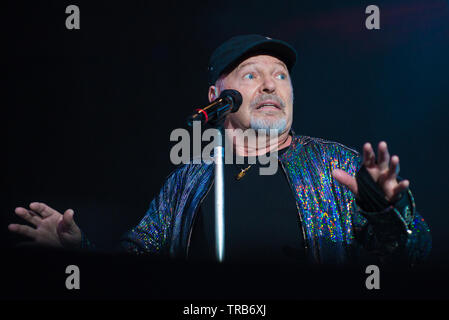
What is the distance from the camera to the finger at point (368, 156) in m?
1.28

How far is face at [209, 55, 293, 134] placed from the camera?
218cm

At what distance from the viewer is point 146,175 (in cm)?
297

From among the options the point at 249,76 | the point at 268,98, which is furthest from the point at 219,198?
the point at 249,76

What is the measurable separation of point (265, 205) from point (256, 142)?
37 centimetres

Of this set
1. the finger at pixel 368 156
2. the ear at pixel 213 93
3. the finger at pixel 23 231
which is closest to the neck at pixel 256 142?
the ear at pixel 213 93

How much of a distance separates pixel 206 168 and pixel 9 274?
1.54 meters

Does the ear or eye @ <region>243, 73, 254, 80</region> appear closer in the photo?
eye @ <region>243, 73, 254, 80</region>

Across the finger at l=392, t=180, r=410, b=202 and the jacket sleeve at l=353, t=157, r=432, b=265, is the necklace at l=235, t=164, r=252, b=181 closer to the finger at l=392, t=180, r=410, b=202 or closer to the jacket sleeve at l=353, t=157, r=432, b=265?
the jacket sleeve at l=353, t=157, r=432, b=265

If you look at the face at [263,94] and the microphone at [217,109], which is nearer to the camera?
the microphone at [217,109]

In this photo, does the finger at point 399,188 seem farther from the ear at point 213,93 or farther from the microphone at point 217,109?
the ear at point 213,93

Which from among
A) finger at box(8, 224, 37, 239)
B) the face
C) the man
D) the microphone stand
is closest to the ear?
the man

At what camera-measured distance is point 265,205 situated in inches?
80.1

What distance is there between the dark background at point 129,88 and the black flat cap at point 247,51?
365 millimetres
